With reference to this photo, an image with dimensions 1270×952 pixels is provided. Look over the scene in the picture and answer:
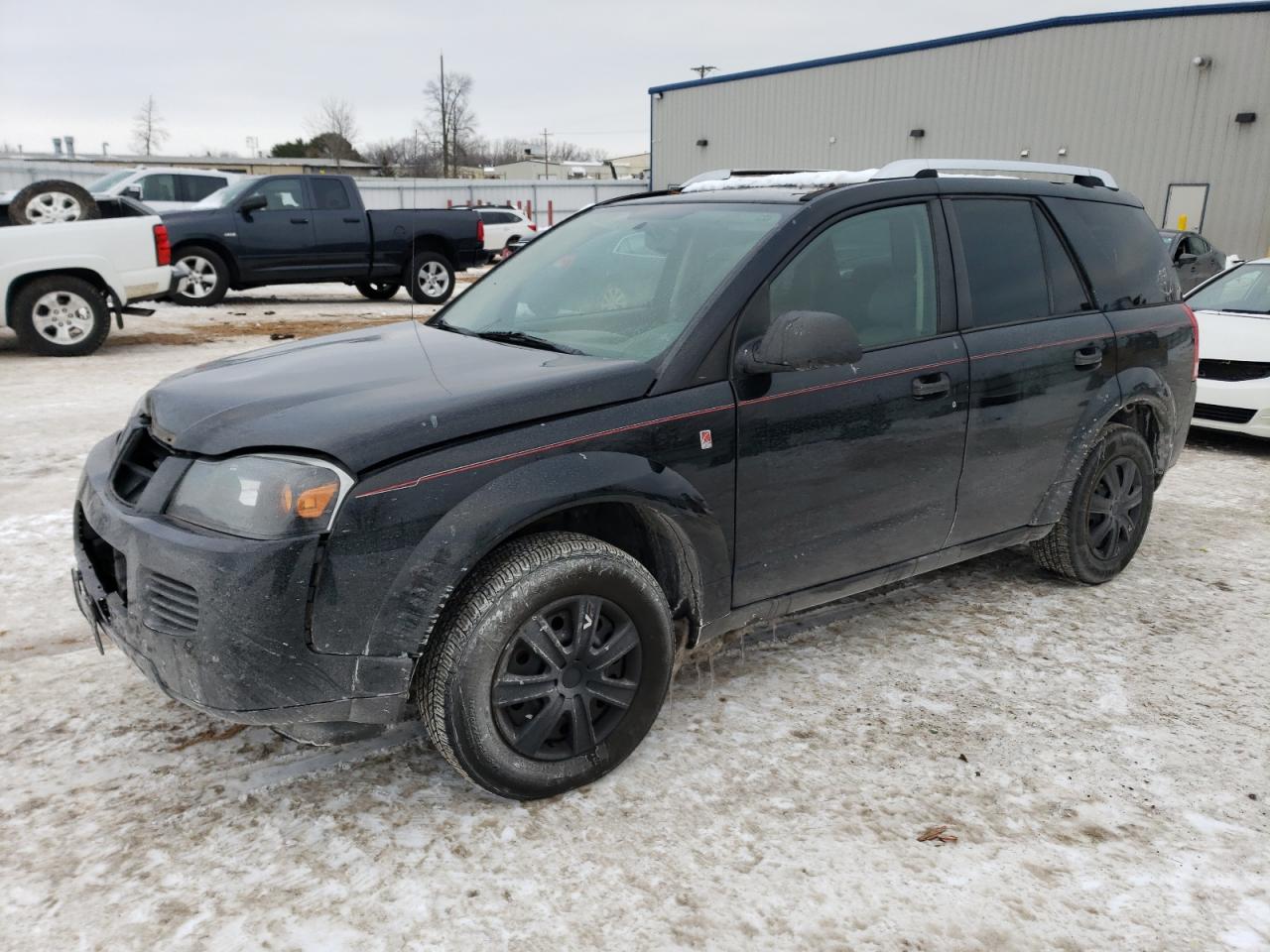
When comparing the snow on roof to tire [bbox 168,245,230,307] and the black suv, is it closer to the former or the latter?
the black suv

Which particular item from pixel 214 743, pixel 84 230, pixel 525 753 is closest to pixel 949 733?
pixel 525 753

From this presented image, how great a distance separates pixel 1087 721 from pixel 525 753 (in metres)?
1.90

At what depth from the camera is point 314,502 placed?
251 cm

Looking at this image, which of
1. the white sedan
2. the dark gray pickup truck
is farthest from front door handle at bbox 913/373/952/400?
the dark gray pickup truck

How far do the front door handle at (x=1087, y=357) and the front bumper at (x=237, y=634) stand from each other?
3023 millimetres

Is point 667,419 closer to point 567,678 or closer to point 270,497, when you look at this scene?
point 567,678

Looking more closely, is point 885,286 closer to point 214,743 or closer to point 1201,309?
point 214,743

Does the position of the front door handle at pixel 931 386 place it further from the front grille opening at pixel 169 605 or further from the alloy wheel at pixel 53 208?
the alloy wheel at pixel 53 208

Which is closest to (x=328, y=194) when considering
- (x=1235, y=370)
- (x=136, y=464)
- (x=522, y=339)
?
(x=1235, y=370)

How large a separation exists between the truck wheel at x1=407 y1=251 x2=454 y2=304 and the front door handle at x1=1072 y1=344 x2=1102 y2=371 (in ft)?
43.2

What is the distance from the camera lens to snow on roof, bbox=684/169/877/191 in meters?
3.81

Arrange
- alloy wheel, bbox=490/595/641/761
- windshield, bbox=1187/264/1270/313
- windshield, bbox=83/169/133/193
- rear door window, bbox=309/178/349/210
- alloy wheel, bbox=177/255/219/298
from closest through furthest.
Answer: alloy wheel, bbox=490/595/641/761
windshield, bbox=1187/264/1270/313
alloy wheel, bbox=177/255/219/298
rear door window, bbox=309/178/349/210
windshield, bbox=83/169/133/193

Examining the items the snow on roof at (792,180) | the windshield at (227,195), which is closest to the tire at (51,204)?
the windshield at (227,195)

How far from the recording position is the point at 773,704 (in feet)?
11.5
